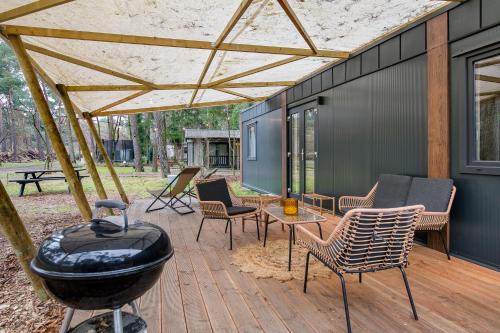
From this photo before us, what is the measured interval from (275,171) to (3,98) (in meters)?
30.9

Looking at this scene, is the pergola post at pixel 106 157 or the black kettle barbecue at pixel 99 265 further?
the pergola post at pixel 106 157

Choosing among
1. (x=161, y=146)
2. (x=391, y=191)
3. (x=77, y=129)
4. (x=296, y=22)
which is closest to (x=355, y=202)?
(x=391, y=191)

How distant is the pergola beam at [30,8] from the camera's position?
2.69 meters

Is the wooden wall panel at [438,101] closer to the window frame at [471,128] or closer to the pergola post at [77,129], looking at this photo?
the window frame at [471,128]

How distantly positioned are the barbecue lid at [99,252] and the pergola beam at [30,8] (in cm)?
234

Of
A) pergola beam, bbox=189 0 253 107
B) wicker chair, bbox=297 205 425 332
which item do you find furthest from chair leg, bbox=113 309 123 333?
pergola beam, bbox=189 0 253 107

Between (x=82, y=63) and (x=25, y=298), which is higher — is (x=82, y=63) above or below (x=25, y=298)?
above

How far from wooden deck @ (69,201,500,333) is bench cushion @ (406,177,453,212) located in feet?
1.85

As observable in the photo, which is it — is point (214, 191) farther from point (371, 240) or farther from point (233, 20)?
point (371, 240)

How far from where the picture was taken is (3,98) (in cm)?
2798

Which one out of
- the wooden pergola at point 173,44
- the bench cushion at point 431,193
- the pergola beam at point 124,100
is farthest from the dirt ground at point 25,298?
the bench cushion at point 431,193

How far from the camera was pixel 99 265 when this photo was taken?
1.17 metres

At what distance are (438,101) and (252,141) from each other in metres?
7.43

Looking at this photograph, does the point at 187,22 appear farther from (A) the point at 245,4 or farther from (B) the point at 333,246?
(B) the point at 333,246
